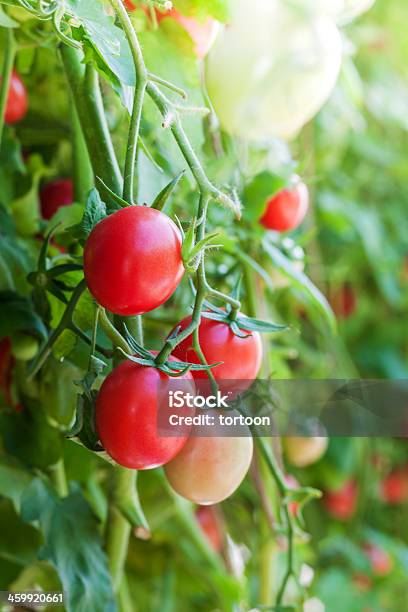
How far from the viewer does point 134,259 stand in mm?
237

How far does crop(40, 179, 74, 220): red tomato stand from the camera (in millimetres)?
417

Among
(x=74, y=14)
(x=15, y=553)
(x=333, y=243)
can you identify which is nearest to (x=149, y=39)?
(x=74, y=14)

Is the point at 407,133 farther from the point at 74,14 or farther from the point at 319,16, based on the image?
the point at 74,14

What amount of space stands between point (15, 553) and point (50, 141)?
9.2 inches

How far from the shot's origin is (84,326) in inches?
11.5

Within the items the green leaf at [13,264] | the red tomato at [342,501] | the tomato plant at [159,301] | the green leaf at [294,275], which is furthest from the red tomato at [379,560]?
the green leaf at [13,264]

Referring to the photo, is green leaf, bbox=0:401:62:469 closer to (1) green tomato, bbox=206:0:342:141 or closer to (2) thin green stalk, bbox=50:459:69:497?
(2) thin green stalk, bbox=50:459:69:497

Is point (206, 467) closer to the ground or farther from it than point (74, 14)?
closer to the ground

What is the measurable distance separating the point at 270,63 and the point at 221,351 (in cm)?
17

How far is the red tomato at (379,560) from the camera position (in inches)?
Result: 30.0

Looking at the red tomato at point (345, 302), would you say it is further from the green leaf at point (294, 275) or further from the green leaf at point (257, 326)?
the green leaf at point (257, 326)

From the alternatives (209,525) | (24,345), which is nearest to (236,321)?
(24,345)

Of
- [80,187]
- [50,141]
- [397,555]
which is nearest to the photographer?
[80,187]

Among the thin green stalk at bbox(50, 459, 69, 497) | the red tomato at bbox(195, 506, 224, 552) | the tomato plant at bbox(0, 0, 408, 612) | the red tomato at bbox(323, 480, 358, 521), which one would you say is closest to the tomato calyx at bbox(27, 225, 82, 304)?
the tomato plant at bbox(0, 0, 408, 612)
